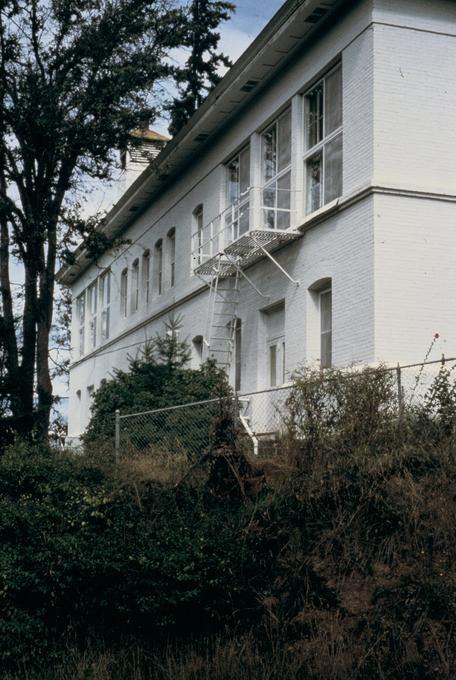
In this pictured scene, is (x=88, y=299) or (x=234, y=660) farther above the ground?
(x=88, y=299)

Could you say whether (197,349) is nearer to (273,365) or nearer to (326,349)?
(273,365)

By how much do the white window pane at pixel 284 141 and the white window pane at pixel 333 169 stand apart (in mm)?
1905

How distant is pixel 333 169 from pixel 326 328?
2973 millimetres

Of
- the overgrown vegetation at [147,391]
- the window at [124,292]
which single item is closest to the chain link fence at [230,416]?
the overgrown vegetation at [147,391]

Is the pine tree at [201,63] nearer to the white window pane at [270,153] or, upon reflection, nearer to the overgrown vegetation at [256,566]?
the white window pane at [270,153]

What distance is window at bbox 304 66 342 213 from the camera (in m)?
21.2

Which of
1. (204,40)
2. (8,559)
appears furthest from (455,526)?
(204,40)

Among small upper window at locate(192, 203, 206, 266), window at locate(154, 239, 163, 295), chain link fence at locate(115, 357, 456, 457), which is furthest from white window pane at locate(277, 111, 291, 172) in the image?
window at locate(154, 239, 163, 295)

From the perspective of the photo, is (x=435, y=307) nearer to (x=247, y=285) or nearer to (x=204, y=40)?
(x=247, y=285)

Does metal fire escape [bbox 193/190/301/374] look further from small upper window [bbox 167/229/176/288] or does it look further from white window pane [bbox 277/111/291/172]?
small upper window [bbox 167/229/176/288]

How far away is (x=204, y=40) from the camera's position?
4294 centimetres

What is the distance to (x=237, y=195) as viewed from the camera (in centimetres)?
2702

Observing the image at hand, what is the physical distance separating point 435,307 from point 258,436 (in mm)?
4330

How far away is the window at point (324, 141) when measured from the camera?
69.6 ft
